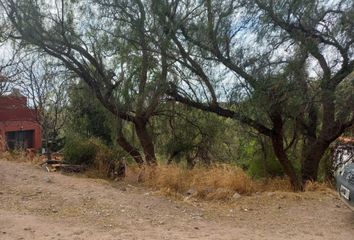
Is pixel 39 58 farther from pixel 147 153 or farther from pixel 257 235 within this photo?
pixel 257 235

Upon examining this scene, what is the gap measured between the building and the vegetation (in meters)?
4.78

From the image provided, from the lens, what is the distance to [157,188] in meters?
8.94

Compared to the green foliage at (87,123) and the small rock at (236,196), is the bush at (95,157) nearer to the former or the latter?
the small rock at (236,196)

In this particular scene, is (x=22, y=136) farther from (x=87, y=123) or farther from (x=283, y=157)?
(x=283, y=157)

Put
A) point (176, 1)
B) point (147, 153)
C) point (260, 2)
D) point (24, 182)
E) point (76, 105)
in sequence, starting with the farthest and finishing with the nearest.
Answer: point (76, 105)
point (147, 153)
point (176, 1)
point (260, 2)
point (24, 182)

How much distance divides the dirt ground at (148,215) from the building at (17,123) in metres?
8.76

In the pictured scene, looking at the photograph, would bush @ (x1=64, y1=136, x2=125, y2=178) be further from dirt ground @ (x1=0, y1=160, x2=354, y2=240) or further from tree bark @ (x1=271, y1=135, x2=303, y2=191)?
tree bark @ (x1=271, y1=135, x2=303, y2=191)

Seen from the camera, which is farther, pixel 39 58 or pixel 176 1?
pixel 39 58

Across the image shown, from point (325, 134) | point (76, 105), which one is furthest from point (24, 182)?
point (76, 105)

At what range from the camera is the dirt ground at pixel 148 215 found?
227 inches

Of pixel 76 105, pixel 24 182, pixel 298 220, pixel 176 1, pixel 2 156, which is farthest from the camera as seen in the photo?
pixel 76 105

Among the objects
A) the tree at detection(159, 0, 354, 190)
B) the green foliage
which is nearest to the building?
the green foliage

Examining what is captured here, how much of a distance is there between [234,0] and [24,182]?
5.81 meters

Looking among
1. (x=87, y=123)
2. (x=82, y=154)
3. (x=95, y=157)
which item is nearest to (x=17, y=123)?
(x=87, y=123)
